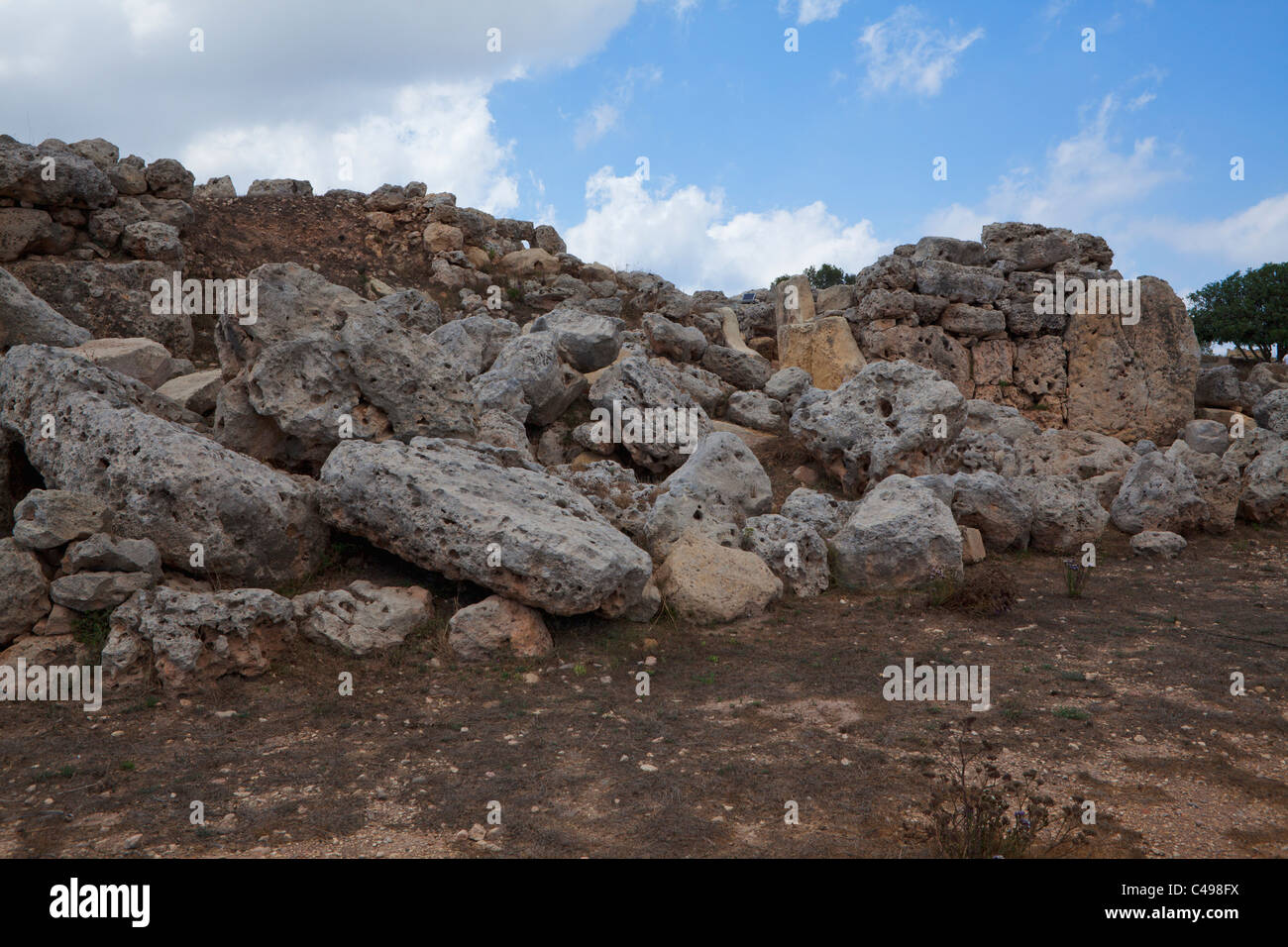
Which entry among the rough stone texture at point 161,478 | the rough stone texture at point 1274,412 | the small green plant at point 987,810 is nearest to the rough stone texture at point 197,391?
the rough stone texture at point 161,478

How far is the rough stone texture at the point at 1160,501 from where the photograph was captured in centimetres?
1088

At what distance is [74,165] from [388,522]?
9.55 m

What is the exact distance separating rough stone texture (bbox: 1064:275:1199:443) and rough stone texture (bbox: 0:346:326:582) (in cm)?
1337

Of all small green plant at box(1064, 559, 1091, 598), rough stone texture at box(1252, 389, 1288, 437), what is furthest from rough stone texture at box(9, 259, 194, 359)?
rough stone texture at box(1252, 389, 1288, 437)

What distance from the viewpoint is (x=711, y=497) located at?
29.7 feet

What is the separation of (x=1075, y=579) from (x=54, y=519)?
8507 millimetres

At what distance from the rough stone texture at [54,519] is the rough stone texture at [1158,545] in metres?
10.1

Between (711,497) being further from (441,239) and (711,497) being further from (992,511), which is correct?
(441,239)

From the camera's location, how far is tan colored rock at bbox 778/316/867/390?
50.9ft

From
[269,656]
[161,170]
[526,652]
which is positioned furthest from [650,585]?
[161,170]

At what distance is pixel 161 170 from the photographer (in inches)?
592

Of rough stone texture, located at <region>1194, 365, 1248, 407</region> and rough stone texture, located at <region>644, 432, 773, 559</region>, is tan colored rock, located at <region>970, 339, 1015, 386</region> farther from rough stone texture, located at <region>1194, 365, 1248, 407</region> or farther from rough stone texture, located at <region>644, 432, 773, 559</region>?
rough stone texture, located at <region>644, 432, 773, 559</region>

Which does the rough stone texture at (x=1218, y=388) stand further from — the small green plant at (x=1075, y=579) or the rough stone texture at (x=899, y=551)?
the rough stone texture at (x=899, y=551)

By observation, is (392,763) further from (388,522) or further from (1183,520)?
(1183,520)
